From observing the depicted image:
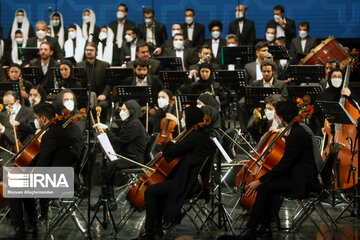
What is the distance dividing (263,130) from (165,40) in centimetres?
404

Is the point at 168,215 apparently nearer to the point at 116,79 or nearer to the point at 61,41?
the point at 116,79

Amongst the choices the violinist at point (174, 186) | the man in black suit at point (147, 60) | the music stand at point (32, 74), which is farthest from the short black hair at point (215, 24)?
the violinist at point (174, 186)

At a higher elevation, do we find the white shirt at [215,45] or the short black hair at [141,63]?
the white shirt at [215,45]

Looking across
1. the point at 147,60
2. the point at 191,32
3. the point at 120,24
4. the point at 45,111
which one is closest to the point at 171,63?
the point at 147,60

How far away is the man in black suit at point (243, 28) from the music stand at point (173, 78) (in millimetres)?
2700

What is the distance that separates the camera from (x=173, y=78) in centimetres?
926

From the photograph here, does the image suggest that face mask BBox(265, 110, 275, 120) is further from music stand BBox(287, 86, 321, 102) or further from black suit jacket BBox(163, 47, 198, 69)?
black suit jacket BBox(163, 47, 198, 69)

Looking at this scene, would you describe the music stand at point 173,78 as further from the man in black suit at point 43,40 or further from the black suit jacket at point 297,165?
the black suit jacket at point 297,165

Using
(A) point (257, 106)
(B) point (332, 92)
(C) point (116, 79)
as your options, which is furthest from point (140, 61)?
(B) point (332, 92)

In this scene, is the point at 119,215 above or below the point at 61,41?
below

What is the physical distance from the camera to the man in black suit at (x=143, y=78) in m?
9.44

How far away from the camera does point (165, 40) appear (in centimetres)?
1170

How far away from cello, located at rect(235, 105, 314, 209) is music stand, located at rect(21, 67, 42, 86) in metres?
4.35

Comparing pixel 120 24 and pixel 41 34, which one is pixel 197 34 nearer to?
pixel 120 24
